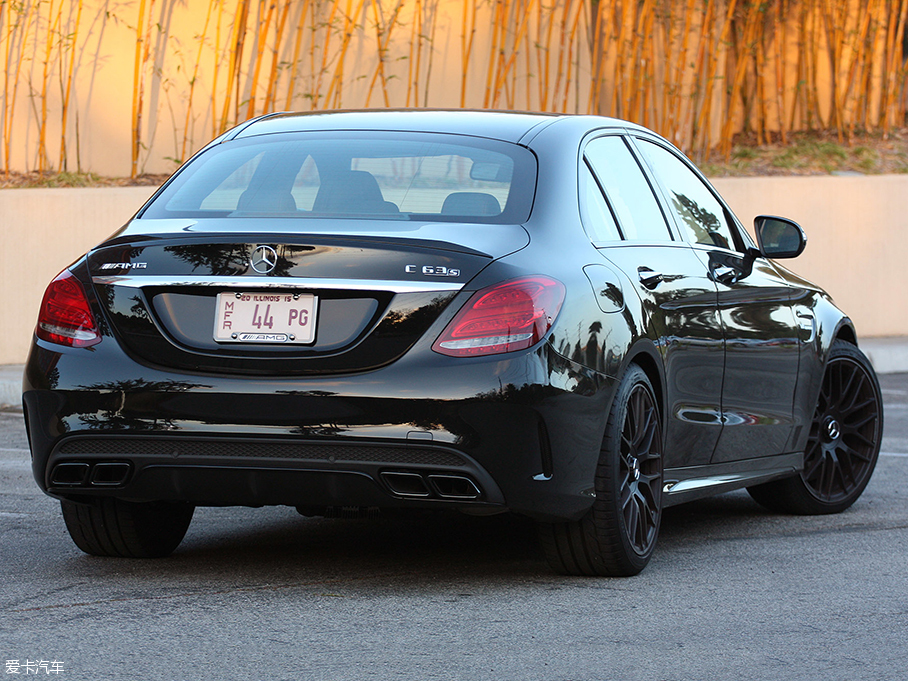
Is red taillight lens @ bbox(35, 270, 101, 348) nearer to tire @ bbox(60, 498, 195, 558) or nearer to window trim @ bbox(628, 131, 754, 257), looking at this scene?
tire @ bbox(60, 498, 195, 558)

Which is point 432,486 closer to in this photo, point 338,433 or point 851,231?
point 338,433

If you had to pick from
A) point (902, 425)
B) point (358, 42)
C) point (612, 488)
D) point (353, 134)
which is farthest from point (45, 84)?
point (612, 488)

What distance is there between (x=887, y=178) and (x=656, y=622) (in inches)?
430

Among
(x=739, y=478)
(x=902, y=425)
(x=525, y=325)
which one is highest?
(x=525, y=325)

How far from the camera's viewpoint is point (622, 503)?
458 centimetres

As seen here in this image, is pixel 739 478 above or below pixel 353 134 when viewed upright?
below

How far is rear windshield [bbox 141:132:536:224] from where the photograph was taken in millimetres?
4523

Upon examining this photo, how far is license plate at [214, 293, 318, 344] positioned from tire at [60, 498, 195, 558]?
3.04ft

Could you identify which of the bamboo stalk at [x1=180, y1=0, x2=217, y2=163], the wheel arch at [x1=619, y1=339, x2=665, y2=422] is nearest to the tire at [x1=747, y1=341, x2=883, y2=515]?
the wheel arch at [x1=619, y1=339, x2=665, y2=422]

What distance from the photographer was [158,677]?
3.44 metres

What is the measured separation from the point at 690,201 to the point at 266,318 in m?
2.20

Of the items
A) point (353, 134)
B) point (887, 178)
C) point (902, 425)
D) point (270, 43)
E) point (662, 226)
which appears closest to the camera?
point (353, 134)

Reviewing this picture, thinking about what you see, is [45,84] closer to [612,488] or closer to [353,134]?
[353,134]

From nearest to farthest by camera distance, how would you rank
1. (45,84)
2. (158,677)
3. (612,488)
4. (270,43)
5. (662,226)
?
(158,677) < (612,488) < (662,226) < (45,84) < (270,43)
